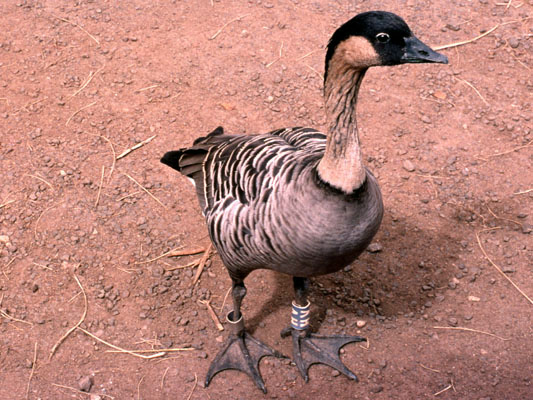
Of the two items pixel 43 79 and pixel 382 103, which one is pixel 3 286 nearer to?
pixel 43 79

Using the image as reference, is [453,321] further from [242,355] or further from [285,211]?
[285,211]

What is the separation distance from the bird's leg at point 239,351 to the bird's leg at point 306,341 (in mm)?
129

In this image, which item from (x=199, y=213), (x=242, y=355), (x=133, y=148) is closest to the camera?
(x=242, y=355)

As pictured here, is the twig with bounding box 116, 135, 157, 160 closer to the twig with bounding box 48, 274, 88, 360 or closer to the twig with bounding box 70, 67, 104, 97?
the twig with bounding box 70, 67, 104, 97

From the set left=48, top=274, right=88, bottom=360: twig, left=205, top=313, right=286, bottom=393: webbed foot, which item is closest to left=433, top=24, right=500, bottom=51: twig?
left=205, top=313, right=286, bottom=393: webbed foot

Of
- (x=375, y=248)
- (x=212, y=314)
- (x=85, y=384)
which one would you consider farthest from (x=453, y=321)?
(x=85, y=384)

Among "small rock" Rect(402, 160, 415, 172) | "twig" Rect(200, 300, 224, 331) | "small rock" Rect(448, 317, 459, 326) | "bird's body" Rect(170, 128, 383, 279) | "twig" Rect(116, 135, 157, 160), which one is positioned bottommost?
"twig" Rect(200, 300, 224, 331)

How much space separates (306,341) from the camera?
3.46 m

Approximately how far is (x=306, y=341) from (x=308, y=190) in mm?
1199

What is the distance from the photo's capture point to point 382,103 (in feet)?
16.0

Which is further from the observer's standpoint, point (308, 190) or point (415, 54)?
point (308, 190)

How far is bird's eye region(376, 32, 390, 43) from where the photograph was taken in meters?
2.32

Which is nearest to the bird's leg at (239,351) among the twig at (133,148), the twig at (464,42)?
the twig at (133,148)

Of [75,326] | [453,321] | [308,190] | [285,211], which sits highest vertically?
[308,190]
